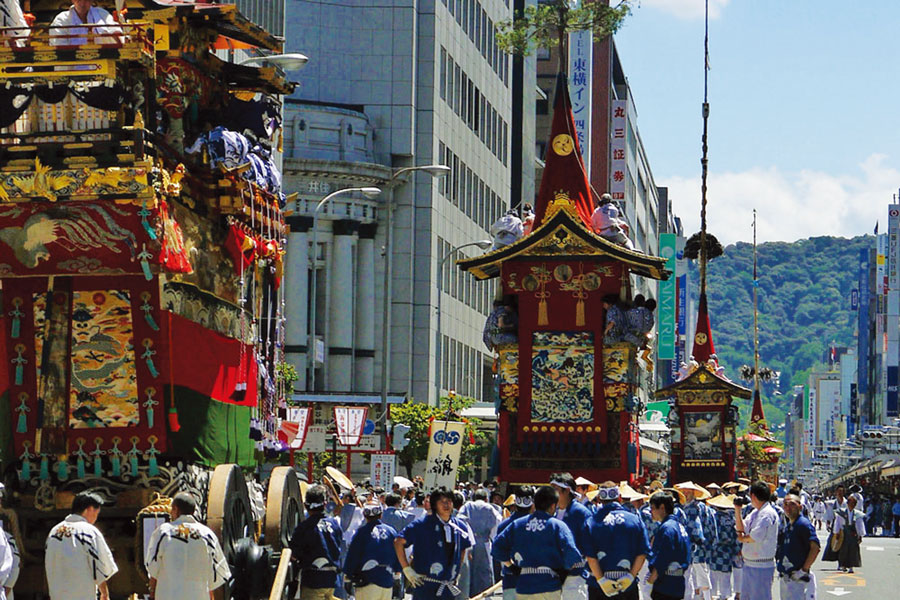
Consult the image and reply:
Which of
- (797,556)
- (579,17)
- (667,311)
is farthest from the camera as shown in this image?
(667,311)

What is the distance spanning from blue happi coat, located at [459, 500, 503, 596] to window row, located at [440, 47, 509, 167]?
3791cm

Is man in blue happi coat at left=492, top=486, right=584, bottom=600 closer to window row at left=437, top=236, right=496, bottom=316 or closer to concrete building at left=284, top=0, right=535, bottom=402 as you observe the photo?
concrete building at left=284, top=0, right=535, bottom=402

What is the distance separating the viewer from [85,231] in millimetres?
12859

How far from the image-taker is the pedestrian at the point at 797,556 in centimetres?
1889

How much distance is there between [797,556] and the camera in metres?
19.0

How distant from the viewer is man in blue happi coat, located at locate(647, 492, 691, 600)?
16578mm

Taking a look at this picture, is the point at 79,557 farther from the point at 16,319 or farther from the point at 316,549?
the point at 316,549

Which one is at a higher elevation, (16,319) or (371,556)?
(16,319)

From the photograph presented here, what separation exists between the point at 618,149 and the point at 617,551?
90111mm

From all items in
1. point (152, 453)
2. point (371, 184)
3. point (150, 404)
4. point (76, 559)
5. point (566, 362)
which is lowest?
point (76, 559)

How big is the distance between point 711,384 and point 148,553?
1319 inches

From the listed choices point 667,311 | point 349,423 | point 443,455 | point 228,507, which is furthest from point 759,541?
point 667,311

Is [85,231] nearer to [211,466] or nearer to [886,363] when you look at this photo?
[211,466]

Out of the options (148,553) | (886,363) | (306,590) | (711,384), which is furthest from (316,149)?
(886,363)
